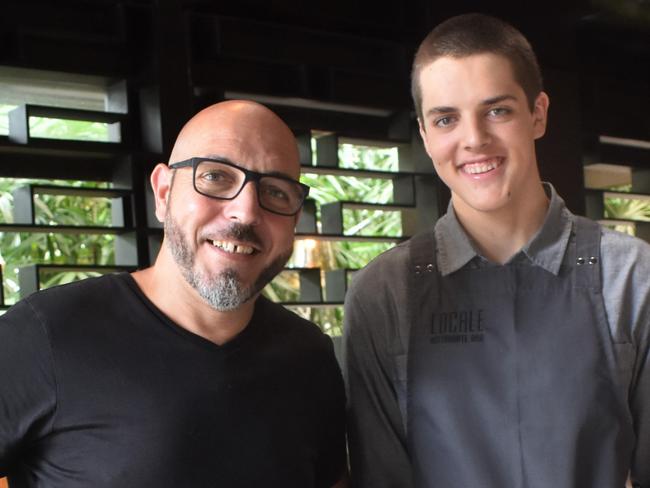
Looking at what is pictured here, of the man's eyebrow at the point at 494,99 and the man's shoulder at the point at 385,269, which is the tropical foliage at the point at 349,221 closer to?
the man's shoulder at the point at 385,269

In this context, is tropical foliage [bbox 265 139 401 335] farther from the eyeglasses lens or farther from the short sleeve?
the short sleeve

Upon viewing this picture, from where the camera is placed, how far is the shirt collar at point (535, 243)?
6.91 feet

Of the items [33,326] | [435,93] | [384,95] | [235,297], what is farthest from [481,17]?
[384,95]

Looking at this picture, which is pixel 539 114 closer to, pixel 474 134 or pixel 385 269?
pixel 474 134

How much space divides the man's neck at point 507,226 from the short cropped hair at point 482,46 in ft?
0.64

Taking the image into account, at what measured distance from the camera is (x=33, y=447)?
1.89 meters

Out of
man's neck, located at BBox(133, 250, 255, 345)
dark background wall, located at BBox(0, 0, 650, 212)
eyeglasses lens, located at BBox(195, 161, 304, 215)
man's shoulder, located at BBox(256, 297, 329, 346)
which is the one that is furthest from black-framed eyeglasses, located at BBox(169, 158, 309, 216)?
dark background wall, located at BBox(0, 0, 650, 212)

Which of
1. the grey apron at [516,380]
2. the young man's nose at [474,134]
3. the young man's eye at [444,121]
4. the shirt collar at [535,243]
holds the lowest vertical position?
the grey apron at [516,380]

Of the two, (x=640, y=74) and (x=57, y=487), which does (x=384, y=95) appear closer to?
(x=640, y=74)

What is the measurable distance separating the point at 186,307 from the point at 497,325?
0.60 metres

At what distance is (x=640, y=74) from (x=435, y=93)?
4.14m

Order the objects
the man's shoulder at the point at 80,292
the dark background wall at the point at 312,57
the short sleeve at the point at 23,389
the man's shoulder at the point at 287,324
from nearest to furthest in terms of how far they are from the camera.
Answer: the short sleeve at the point at 23,389, the man's shoulder at the point at 80,292, the man's shoulder at the point at 287,324, the dark background wall at the point at 312,57

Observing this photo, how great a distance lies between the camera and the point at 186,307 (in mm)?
2014

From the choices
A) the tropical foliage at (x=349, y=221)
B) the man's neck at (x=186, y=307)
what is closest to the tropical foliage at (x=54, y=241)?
the tropical foliage at (x=349, y=221)
